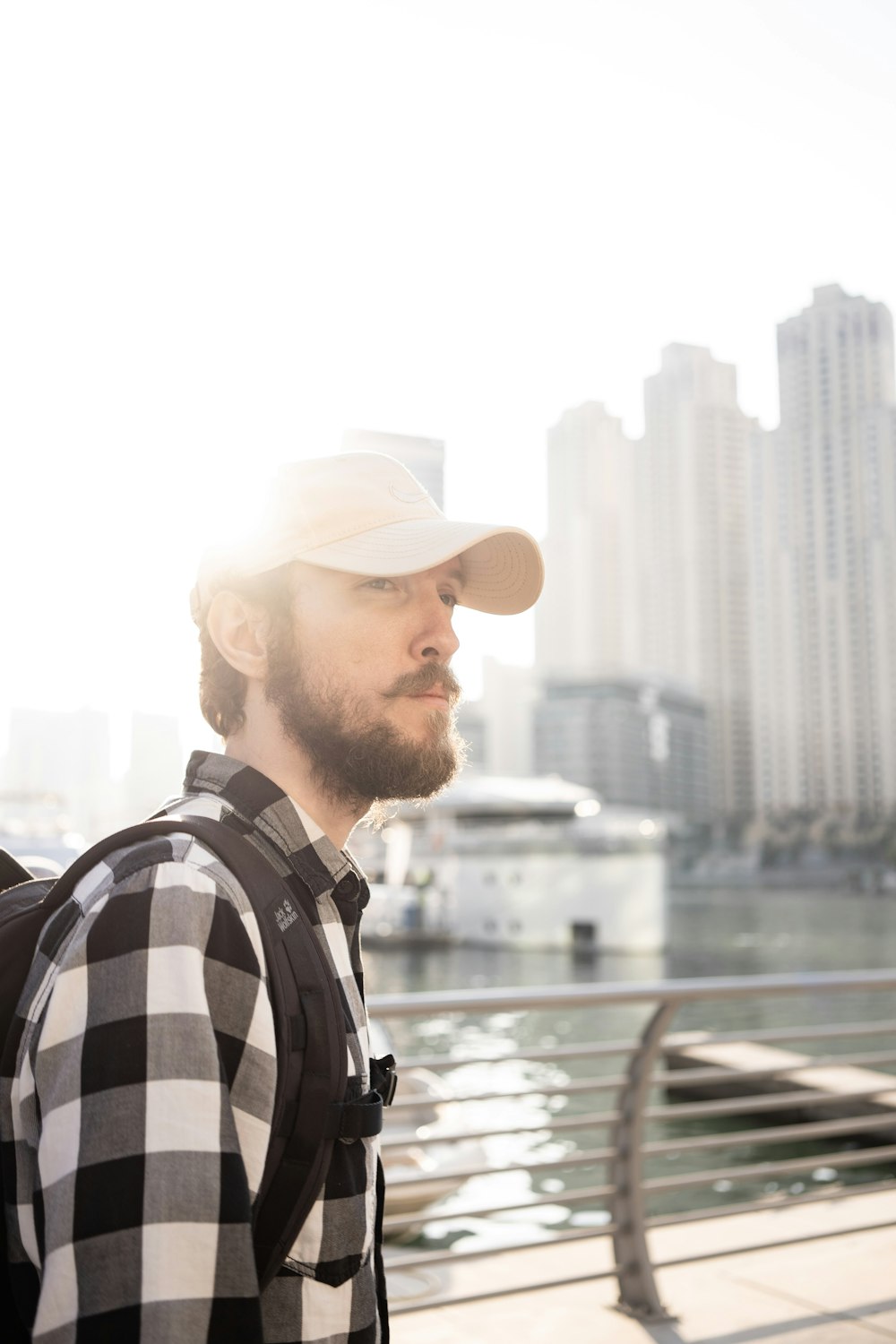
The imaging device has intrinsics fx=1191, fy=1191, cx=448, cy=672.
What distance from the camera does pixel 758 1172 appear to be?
14.0 ft

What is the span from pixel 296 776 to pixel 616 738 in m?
90.9

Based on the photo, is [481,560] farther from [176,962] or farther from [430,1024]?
[430,1024]

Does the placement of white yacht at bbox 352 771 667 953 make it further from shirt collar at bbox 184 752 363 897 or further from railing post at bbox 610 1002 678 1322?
shirt collar at bbox 184 752 363 897

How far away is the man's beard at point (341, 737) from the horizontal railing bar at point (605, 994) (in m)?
1.49

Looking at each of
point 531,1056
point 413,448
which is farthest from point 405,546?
point 531,1056

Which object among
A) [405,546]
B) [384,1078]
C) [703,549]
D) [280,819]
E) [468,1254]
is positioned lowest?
[468,1254]

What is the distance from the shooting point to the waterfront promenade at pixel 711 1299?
3.81 meters

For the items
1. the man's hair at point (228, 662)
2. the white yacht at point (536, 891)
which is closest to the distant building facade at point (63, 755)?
the white yacht at point (536, 891)

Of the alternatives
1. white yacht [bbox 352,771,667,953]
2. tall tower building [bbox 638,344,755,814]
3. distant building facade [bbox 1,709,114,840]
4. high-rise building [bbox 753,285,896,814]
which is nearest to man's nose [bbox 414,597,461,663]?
white yacht [bbox 352,771,667,953]

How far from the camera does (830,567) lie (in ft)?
301

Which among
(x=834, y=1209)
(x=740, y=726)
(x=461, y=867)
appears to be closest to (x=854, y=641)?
(x=740, y=726)

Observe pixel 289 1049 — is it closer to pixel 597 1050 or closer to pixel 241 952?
pixel 241 952

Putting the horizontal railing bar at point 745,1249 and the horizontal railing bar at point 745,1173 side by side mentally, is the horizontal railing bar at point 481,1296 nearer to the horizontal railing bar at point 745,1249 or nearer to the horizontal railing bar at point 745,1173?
the horizontal railing bar at point 745,1249

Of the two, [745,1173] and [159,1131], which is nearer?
[159,1131]
